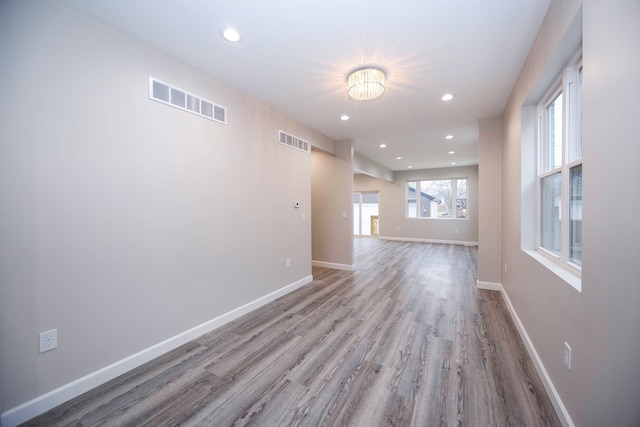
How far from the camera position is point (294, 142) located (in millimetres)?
3830

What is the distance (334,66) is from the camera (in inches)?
93.9

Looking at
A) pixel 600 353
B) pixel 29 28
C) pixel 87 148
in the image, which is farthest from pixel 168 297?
pixel 600 353

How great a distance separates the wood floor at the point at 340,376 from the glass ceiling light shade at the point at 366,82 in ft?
7.88

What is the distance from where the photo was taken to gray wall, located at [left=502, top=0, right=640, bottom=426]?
881 millimetres

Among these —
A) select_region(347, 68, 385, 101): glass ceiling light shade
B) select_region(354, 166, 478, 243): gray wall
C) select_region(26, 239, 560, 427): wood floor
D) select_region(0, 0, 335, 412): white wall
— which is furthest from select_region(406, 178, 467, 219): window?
select_region(0, 0, 335, 412): white wall

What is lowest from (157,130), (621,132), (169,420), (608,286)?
(169,420)

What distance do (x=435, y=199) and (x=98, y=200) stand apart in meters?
9.20

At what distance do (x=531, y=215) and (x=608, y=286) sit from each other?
5.66 ft

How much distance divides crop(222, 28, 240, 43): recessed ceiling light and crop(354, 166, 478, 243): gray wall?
8015 millimetres

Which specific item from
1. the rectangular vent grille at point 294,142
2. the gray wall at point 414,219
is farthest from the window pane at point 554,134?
the gray wall at point 414,219

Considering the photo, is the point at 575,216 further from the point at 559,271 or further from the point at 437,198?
the point at 437,198

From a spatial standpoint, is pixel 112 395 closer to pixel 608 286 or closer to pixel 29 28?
pixel 29 28

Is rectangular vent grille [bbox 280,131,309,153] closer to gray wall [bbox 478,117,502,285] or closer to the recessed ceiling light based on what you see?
the recessed ceiling light

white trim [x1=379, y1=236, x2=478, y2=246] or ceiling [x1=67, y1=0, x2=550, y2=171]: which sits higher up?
A: ceiling [x1=67, y1=0, x2=550, y2=171]
